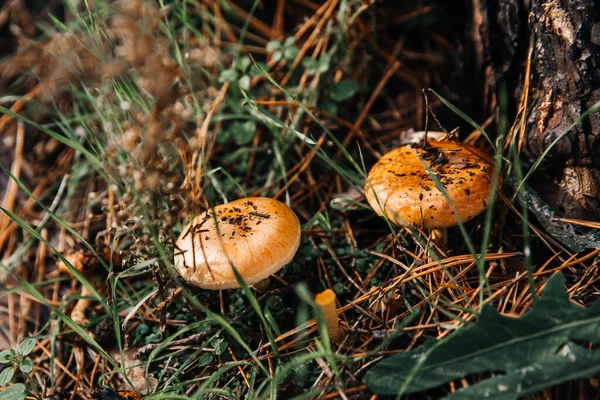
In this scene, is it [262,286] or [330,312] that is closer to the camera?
[330,312]

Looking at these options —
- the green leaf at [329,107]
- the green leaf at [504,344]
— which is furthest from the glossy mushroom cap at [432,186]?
the green leaf at [329,107]

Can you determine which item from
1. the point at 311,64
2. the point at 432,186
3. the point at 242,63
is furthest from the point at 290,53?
the point at 432,186

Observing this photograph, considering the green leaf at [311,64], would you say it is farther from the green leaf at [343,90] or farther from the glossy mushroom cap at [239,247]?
the glossy mushroom cap at [239,247]

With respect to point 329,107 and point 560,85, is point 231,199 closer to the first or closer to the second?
point 329,107

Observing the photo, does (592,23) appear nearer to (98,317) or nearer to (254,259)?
(254,259)

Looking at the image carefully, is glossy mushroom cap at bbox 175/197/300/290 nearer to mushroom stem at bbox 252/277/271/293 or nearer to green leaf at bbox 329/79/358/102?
mushroom stem at bbox 252/277/271/293

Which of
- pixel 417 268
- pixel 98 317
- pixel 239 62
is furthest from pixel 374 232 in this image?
pixel 98 317
